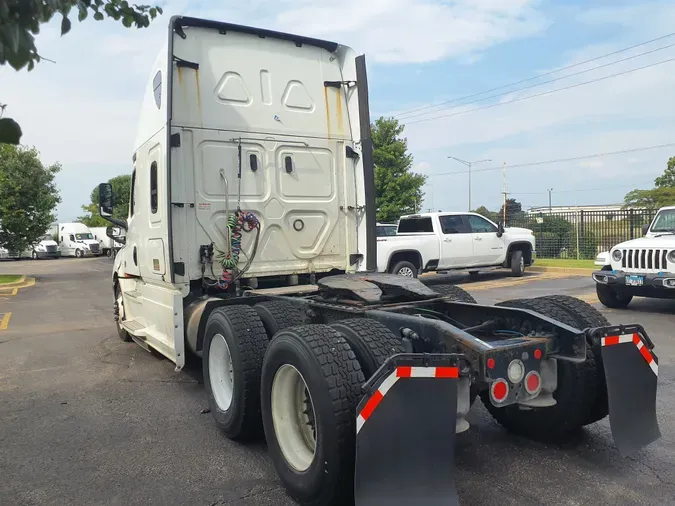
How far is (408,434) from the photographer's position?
109 inches

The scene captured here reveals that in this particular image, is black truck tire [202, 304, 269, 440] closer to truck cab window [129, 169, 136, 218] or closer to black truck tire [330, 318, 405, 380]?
black truck tire [330, 318, 405, 380]

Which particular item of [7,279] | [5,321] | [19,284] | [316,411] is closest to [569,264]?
[5,321]

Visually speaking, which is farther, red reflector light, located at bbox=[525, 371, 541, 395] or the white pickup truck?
the white pickup truck

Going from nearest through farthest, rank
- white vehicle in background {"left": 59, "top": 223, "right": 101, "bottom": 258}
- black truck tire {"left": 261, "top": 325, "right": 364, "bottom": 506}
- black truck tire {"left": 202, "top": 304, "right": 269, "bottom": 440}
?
black truck tire {"left": 261, "top": 325, "right": 364, "bottom": 506}
black truck tire {"left": 202, "top": 304, "right": 269, "bottom": 440}
white vehicle in background {"left": 59, "top": 223, "right": 101, "bottom": 258}

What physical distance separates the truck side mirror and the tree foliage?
3389 cm

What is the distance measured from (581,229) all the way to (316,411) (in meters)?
20.8

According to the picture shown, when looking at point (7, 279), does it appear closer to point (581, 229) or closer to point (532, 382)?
point (581, 229)

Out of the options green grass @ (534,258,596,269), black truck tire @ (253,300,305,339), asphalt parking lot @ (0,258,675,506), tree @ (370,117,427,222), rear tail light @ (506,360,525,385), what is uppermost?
tree @ (370,117,427,222)

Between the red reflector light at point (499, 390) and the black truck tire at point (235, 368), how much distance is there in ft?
5.52

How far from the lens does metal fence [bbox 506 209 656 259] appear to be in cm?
2016

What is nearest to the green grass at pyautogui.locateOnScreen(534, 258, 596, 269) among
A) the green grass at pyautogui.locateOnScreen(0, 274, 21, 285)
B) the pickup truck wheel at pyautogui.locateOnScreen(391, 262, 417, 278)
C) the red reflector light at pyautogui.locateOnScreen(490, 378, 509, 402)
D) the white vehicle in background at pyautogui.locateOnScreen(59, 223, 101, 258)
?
the pickup truck wheel at pyautogui.locateOnScreen(391, 262, 417, 278)

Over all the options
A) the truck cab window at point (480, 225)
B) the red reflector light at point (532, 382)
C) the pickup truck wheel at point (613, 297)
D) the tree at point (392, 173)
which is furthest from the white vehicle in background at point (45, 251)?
the red reflector light at point (532, 382)

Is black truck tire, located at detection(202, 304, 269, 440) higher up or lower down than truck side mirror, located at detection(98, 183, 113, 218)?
lower down

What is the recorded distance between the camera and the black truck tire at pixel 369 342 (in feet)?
10.5
